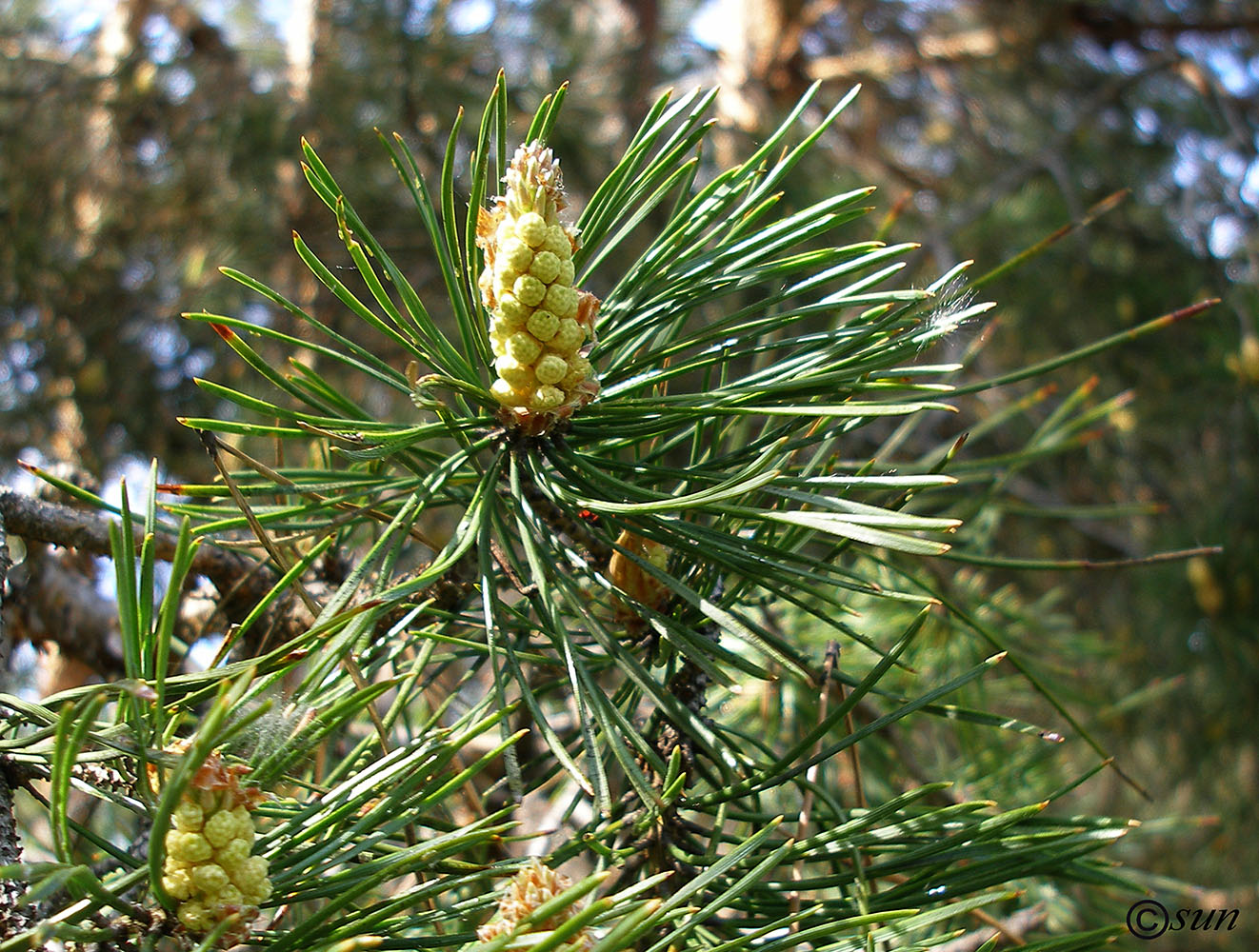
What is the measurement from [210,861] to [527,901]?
0.12 meters

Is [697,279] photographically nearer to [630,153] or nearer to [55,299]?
[630,153]

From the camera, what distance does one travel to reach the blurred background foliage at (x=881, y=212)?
1610mm

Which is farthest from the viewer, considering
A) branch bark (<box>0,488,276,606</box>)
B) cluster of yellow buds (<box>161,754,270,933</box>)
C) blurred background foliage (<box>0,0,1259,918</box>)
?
blurred background foliage (<box>0,0,1259,918</box>)

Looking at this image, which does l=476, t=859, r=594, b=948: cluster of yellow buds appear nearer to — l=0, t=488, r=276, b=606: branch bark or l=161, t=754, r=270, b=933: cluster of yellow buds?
l=161, t=754, r=270, b=933: cluster of yellow buds

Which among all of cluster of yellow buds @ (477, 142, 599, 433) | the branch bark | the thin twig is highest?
cluster of yellow buds @ (477, 142, 599, 433)

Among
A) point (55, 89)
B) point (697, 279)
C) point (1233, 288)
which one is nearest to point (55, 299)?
point (55, 89)

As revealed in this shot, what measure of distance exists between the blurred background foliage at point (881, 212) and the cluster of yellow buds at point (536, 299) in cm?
90

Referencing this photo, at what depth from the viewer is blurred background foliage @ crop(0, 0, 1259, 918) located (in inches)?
63.4

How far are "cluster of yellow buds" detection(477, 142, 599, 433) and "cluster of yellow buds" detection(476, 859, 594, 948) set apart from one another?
8.2 inches

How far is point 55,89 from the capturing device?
5.73 ft

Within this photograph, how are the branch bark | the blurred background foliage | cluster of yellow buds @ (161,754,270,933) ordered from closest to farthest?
cluster of yellow buds @ (161,754,270,933) < the branch bark < the blurred background foliage

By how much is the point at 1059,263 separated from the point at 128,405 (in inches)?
73.3

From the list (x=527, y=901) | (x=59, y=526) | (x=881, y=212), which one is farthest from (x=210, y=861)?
(x=881, y=212)

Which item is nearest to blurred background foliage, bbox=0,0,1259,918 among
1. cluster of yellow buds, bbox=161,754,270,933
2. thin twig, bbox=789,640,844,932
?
thin twig, bbox=789,640,844,932
